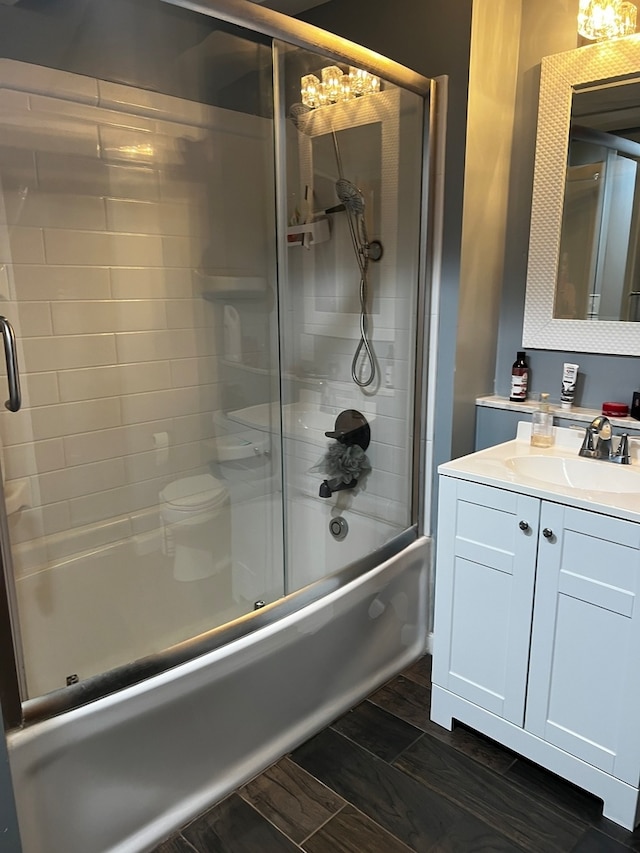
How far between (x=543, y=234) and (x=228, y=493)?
152 centimetres

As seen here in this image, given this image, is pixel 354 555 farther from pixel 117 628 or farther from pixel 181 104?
pixel 181 104

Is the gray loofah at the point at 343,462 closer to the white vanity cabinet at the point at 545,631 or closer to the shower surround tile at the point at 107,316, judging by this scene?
the white vanity cabinet at the point at 545,631

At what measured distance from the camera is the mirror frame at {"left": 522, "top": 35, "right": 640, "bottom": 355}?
1894 millimetres

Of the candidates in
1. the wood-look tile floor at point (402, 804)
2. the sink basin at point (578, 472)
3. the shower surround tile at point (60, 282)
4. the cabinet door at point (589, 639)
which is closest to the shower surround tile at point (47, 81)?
the shower surround tile at point (60, 282)

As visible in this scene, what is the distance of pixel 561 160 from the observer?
203 cm

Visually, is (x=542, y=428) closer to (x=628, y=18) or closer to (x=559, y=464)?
(x=559, y=464)

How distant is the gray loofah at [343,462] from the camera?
8.03 ft

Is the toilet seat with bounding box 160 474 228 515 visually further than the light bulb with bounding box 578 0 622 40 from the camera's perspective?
Yes

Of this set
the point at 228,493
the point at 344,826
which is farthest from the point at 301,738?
the point at 228,493

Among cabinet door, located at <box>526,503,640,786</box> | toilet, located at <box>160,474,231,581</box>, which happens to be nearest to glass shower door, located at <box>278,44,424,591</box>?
toilet, located at <box>160,474,231,581</box>

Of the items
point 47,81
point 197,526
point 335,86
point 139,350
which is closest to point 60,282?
point 139,350

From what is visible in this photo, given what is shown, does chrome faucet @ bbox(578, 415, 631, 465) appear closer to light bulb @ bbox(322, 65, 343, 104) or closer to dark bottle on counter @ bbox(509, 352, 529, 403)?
dark bottle on counter @ bbox(509, 352, 529, 403)

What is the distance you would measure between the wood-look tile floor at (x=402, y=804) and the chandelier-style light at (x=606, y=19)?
221 centimetres

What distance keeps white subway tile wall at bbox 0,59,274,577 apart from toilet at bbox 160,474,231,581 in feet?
0.18
